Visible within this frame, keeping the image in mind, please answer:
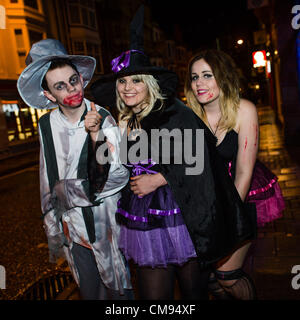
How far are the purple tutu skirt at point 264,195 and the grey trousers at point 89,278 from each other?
1.25 m

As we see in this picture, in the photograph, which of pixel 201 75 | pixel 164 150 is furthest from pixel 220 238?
pixel 201 75

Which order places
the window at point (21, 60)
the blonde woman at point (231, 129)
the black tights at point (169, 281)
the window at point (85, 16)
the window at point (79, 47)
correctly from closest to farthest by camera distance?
the black tights at point (169, 281) < the blonde woman at point (231, 129) < the window at point (21, 60) < the window at point (79, 47) < the window at point (85, 16)

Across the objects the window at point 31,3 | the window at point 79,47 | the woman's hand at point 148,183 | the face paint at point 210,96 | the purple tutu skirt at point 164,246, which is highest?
the window at point 31,3

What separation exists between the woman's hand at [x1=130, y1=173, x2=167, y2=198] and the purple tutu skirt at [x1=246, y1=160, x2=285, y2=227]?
2.61 ft

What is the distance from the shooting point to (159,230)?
198 centimetres

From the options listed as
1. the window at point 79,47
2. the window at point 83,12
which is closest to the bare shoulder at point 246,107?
the window at point 79,47

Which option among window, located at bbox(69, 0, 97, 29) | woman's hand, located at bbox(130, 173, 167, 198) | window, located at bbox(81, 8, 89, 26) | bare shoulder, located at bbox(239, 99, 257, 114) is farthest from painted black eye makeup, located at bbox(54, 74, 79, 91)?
window, located at bbox(81, 8, 89, 26)

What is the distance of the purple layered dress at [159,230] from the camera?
1.97 meters

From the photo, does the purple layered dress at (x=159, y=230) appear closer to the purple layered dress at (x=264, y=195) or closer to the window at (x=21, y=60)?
the purple layered dress at (x=264, y=195)

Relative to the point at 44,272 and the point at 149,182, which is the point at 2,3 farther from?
the point at 149,182

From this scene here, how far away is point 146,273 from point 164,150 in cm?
84

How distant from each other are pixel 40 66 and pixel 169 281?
5.58 feet
